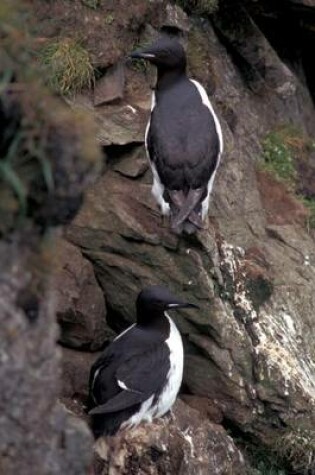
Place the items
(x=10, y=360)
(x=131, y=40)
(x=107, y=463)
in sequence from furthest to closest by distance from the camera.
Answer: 1. (x=131, y=40)
2. (x=107, y=463)
3. (x=10, y=360)

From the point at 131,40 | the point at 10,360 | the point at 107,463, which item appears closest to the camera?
the point at 10,360

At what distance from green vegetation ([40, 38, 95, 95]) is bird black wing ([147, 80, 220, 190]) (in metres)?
0.64

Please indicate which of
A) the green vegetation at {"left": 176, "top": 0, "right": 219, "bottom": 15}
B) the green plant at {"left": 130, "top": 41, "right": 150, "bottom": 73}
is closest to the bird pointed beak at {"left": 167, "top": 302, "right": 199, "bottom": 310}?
the green plant at {"left": 130, "top": 41, "right": 150, "bottom": 73}

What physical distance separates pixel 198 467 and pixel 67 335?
135 cm

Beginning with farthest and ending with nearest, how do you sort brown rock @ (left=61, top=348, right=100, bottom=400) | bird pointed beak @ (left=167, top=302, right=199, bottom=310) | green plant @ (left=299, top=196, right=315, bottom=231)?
green plant @ (left=299, top=196, right=315, bottom=231), brown rock @ (left=61, top=348, right=100, bottom=400), bird pointed beak @ (left=167, top=302, right=199, bottom=310)

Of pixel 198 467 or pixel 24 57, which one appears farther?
pixel 198 467

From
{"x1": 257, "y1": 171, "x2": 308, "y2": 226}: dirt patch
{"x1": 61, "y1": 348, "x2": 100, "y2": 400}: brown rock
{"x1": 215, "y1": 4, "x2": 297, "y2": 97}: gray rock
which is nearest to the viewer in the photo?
{"x1": 61, "y1": 348, "x2": 100, "y2": 400}: brown rock

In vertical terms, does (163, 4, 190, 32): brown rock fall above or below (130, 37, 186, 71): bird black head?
below

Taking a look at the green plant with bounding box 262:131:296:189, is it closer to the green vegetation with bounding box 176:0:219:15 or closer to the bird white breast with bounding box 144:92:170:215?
the green vegetation with bounding box 176:0:219:15

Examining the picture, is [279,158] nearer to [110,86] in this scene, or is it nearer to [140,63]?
[140,63]

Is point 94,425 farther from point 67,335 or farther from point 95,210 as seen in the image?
point 95,210

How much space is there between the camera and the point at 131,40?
10.5m

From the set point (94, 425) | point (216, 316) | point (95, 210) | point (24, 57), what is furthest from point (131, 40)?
point (24, 57)

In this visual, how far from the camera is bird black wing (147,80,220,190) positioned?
919cm
